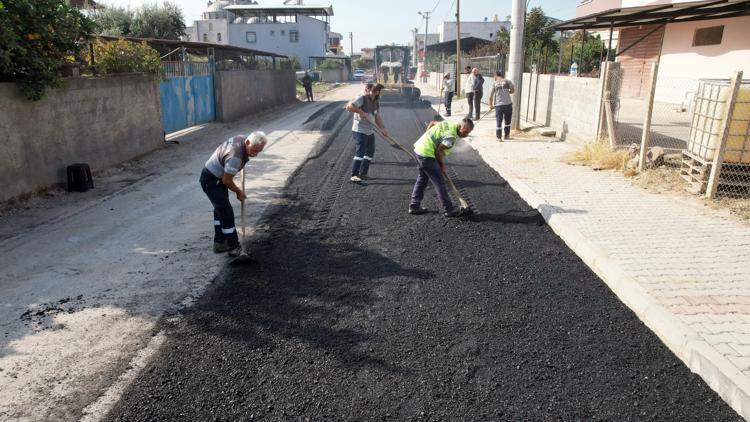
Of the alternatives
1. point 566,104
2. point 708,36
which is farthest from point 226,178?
point 708,36

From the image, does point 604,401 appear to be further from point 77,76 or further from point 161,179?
point 77,76

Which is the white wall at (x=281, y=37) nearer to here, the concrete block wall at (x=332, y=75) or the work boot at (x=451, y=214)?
the concrete block wall at (x=332, y=75)

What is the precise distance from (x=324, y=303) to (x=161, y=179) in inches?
235

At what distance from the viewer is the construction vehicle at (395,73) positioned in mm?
26641

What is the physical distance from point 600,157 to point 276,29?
54907mm

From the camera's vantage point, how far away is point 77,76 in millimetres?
8969

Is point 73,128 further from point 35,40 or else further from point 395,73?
point 395,73

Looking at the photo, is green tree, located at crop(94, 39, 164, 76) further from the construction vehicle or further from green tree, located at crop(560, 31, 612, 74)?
green tree, located at crop(560, 31, 612, 74)

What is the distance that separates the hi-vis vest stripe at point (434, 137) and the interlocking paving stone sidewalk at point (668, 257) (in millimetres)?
1656

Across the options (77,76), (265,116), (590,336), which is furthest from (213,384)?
(265,116)

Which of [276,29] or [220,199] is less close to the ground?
[276,29]

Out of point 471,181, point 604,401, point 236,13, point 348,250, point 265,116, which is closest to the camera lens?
point 604,401

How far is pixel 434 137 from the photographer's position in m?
6.57

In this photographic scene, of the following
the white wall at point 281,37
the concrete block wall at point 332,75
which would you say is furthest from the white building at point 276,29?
the concrete block wall at point 332,75
